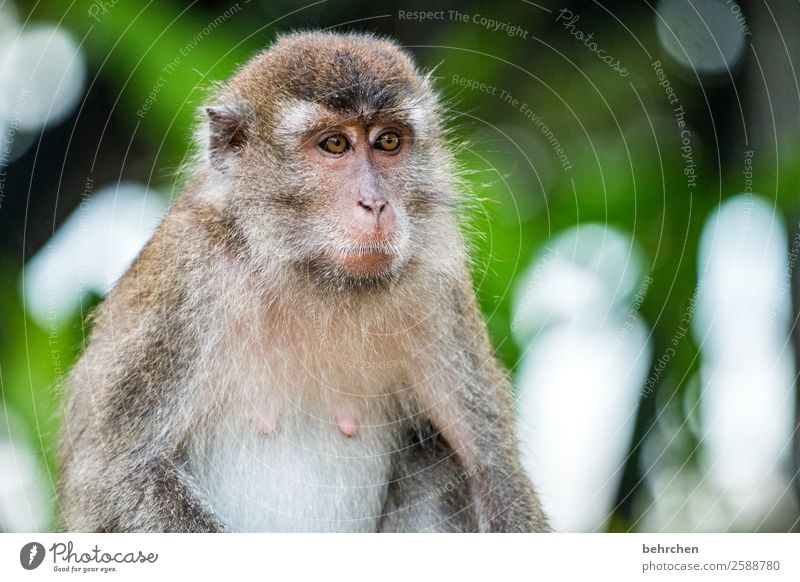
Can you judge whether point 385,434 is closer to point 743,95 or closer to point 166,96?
point 166,96

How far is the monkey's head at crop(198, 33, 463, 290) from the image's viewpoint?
4.84m

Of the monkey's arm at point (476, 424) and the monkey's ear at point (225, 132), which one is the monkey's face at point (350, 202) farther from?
the monkey's arm at point (476, 424)

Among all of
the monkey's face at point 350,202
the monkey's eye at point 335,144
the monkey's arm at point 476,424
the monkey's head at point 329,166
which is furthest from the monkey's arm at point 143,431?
the monkey's arm at point 476,424

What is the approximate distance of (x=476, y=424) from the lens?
18.5ft

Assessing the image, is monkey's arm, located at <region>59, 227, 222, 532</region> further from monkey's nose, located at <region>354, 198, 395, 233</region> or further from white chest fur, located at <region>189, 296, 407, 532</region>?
monkey's nose, located at <region>354, 198, 395, 233</region>

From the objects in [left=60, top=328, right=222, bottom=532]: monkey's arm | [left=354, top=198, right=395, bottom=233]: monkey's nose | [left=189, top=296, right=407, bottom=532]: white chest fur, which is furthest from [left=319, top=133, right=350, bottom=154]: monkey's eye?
[left=60, top=328, right=222, bottom=532]: monkey's arm

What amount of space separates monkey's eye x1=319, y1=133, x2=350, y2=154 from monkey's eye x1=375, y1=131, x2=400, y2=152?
19 cm

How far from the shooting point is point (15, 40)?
600 centimetres

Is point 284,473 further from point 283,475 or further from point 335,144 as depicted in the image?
point 335,144

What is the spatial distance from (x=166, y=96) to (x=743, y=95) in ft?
A: 11.4

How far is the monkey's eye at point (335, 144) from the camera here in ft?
16.4

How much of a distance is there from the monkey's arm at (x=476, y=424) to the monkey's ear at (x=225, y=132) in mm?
1338

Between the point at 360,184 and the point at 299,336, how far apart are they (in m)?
0.90
